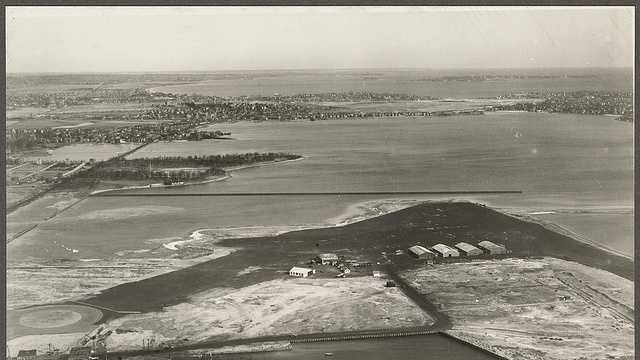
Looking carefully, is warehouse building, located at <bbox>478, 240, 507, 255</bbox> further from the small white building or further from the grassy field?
the small white building

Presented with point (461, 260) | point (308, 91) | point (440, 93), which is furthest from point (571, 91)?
point (461, 260)

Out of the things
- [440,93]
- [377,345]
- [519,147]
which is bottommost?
[377,345]

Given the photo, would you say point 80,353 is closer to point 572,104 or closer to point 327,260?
point 327,260

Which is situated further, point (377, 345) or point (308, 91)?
point (308, 91)

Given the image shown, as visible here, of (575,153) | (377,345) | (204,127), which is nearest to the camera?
(377,345)

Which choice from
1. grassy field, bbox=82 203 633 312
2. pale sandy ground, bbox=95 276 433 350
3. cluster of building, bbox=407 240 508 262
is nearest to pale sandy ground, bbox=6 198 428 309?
grassy field, bbox=82 203 633 312

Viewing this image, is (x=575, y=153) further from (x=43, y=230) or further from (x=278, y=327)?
(x=43, y=230)
